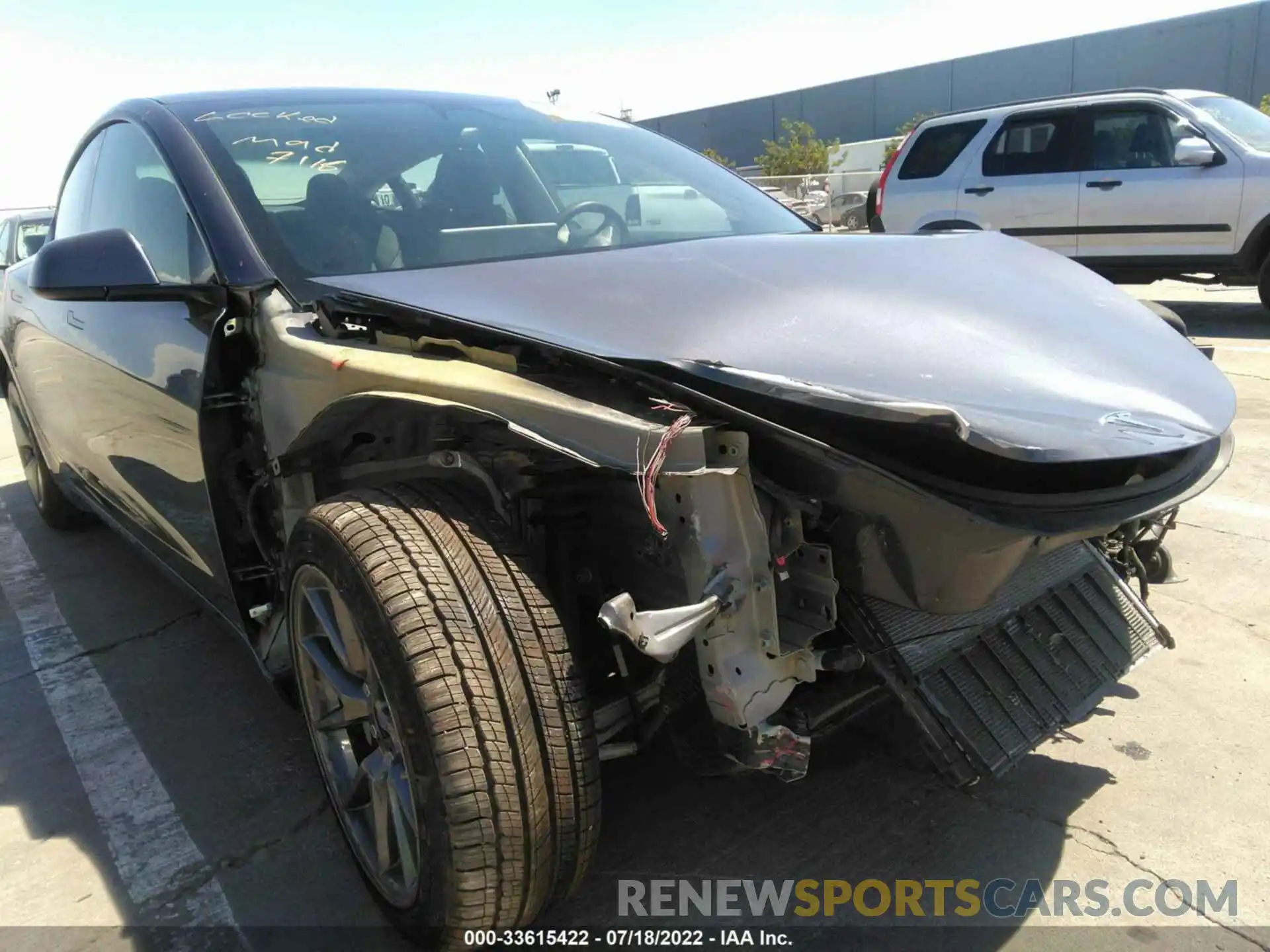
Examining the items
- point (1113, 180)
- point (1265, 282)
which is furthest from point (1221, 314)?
point (1113, 180)

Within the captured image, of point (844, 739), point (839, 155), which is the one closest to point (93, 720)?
point (844, 739)

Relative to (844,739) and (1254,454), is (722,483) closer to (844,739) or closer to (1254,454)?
(844,739)

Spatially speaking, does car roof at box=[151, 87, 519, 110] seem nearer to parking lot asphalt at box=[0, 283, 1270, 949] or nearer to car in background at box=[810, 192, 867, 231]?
parking lot asphalt at box=[0, 283, 1270, 949]

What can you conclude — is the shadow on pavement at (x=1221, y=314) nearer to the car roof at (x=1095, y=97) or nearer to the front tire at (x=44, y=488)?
the car roof at (x=1095, y=97)

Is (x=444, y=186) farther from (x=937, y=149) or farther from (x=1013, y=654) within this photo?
(x=937, y=149)

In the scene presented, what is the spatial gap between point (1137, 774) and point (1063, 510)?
3.98 feet

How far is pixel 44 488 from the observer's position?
4840 mm

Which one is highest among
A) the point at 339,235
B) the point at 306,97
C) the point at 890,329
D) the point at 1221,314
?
the point at 306,97

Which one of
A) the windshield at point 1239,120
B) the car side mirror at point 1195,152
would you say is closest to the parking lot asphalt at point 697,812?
the car side mirror at point 1195,152

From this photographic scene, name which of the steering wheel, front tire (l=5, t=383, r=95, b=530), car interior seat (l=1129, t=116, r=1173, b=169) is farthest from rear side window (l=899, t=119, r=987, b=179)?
front tire (l=5, t=383, r=95, b=530)

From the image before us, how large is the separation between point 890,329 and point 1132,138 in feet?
27.2

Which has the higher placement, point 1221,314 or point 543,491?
point 543,491

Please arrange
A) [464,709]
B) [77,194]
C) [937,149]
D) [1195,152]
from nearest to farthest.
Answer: [464,709], [77,194], [1195,152], [937,149]

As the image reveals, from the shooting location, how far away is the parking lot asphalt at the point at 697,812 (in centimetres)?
214
